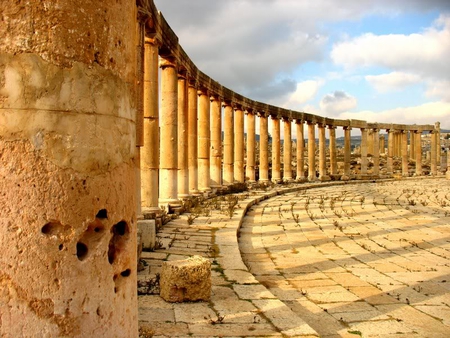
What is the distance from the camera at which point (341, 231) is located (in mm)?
11672

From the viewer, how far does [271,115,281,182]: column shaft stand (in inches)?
1141

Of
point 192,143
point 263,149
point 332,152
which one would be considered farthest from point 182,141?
point 332,152

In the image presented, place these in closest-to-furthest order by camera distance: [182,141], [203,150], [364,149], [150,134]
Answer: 1. [150,134]
2. [182,141]
3. [203,150]
4. [364,149]

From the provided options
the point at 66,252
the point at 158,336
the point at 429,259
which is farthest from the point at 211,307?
the point at 429,259

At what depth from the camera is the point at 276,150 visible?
Answer: 29.3 meters

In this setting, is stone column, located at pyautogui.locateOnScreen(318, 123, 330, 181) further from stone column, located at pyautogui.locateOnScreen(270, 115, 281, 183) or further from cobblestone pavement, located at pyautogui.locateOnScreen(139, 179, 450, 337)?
cobblestone pavement, located at pyautogui.locateOnScreen(139, 179, 450, 337)

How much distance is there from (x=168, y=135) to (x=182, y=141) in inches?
75.4

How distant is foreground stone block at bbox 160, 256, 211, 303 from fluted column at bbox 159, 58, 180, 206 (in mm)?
7562

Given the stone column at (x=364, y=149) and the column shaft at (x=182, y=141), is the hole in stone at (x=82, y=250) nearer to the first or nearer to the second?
the column shaft at (x=182, y=141)

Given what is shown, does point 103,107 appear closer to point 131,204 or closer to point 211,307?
Result: point 131,204

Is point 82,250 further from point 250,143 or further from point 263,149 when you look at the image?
point 263,149

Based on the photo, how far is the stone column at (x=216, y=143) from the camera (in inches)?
813

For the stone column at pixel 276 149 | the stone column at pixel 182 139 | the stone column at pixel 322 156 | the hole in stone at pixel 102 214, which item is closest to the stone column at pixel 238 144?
the stone column at pixel 276 149

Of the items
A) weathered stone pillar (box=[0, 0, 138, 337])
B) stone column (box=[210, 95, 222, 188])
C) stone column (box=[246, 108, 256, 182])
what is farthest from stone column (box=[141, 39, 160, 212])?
stone column (box=[246, 108, 256, 182])
